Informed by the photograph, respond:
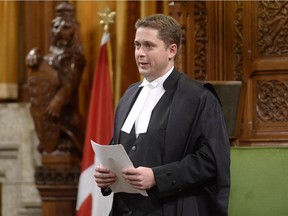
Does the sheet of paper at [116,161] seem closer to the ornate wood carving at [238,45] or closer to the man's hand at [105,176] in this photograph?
the man's hand at [105,176]

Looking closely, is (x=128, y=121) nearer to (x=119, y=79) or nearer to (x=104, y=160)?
(x=104, y=160)

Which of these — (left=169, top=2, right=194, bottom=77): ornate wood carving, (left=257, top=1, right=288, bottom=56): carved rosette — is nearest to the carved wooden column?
(left=169, top=2, right=194, bottom=77): ornate wood carving

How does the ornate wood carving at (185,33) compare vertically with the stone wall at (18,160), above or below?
above

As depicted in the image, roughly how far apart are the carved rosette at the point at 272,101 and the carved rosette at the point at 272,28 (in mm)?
182

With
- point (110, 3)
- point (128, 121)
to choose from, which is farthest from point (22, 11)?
point (128, 121)

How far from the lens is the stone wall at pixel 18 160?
5.54m

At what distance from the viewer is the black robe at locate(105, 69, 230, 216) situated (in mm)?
2896

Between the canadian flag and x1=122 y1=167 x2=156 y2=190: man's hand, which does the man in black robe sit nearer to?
x1=122 y1=167 x2=156 y2=190: man's hand

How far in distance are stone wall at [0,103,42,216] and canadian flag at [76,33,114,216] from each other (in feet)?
1.64

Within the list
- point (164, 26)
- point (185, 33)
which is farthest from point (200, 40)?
point (164, 26)

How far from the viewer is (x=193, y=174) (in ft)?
9.50

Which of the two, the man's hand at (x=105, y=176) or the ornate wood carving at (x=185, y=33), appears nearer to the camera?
the man's hand at (x=105, y=176)

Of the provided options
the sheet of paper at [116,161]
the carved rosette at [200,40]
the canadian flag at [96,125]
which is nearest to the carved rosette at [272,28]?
the carved rosette at [200,40]

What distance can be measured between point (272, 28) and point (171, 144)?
1742mm
